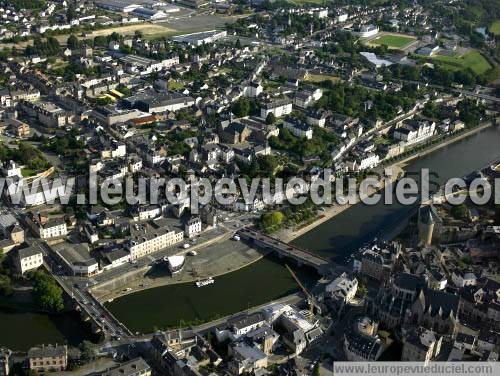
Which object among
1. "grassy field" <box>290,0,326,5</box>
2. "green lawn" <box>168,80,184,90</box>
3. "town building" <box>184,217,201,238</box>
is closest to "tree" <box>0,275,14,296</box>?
"town building" <box>184,217,201,238</box>

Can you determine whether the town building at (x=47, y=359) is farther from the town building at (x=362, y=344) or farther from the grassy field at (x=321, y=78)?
the grassy field at (x=321, y=78)

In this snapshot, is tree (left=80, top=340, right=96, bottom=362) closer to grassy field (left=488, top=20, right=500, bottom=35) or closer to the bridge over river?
the bridge over river

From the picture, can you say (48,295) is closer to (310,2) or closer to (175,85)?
(175,85)

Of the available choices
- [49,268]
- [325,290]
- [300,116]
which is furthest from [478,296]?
[300,116]

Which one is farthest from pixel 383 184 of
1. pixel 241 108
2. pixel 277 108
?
pixel 241 108

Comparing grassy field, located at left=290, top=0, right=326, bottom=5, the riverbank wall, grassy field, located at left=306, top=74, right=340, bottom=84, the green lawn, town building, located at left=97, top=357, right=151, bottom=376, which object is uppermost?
grassy field, located at left=290, top=0, right=326, bottom=5

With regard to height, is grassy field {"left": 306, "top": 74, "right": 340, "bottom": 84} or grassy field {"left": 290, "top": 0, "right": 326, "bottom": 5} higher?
grassy field {"left": 290, "top": 0, "right": 326, "bottom": 5}
